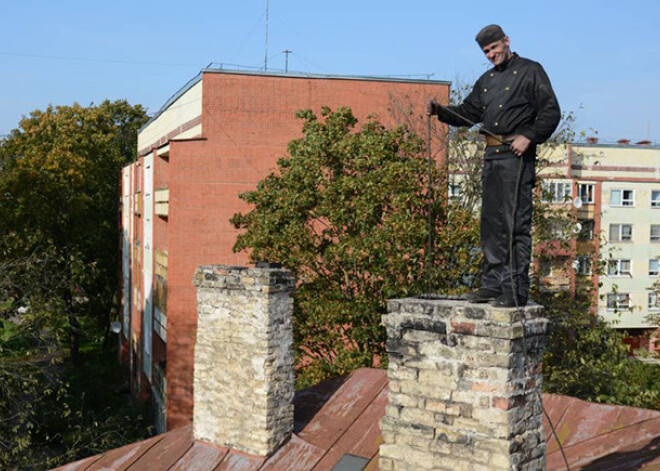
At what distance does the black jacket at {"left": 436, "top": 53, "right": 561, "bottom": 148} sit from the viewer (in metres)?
6.10

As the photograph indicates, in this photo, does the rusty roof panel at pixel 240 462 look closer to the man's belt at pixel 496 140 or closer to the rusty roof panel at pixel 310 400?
the rusty roof panel at pixel 310 400

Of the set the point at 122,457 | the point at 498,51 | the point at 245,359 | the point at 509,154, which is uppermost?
the point at 498,51

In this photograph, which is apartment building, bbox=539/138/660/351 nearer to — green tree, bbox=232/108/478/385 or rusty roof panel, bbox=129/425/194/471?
green tree, bbox=232/108/478/385

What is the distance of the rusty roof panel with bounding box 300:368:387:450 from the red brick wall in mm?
10289

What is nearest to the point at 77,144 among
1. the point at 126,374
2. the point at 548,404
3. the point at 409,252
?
the point at 126,374

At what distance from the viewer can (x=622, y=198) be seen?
41.0 meters

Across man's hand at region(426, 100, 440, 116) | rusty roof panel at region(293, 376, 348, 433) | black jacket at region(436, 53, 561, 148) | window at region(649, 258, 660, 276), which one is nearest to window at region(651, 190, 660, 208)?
window at region(649, 258, 660, 276)

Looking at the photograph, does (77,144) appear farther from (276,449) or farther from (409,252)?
(276,449)

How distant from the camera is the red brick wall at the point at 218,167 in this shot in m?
21.9

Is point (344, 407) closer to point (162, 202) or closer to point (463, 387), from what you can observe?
point (463, 387)

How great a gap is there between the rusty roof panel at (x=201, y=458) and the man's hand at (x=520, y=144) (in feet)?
22.5

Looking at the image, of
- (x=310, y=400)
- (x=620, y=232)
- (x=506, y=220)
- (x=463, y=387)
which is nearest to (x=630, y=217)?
(x=620, y=232)

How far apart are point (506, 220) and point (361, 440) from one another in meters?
5.56

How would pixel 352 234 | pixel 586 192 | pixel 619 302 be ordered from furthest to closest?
1. pixel 586 192
2. pixel 619 302
3. pixel 352 234
